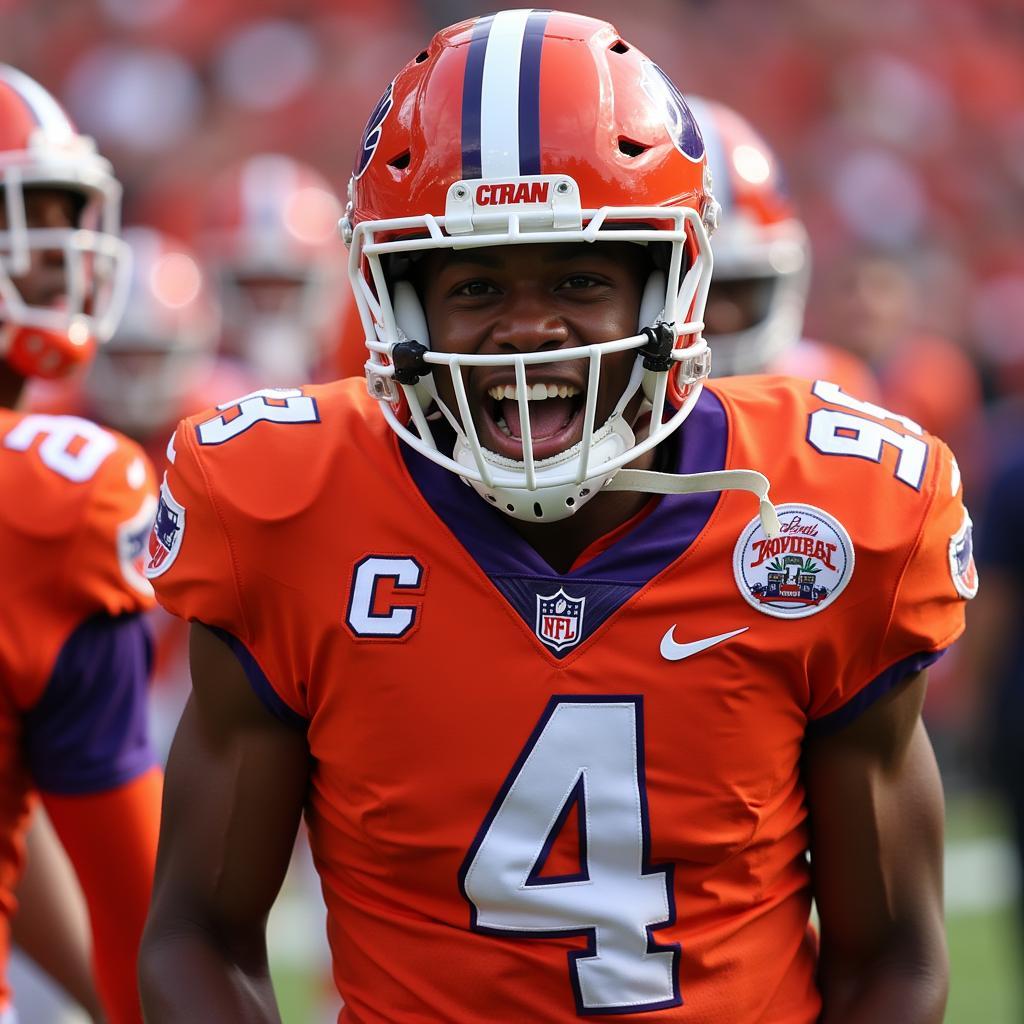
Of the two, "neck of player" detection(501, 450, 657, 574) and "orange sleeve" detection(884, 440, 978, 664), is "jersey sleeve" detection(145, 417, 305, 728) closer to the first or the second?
"neck of player" detection(501, 450, 657, 574)

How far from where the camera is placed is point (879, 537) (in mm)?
1943

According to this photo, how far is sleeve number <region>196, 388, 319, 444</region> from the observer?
6.77 ft

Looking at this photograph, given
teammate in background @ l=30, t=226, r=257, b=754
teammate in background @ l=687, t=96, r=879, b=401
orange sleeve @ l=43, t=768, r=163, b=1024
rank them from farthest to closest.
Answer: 1. teammate in background @ l=30, t=226, r=257, b=754
2. teammate in background @ l=687, t=96, r=879, b=401
3. orange sleeve @ l=43, t=768, r=163, b=1024

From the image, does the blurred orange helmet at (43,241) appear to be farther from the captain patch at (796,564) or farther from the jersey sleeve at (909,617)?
the jersey sleeve at (909,617)

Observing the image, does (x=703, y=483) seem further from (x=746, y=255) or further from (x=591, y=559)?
(x=746, y=255)

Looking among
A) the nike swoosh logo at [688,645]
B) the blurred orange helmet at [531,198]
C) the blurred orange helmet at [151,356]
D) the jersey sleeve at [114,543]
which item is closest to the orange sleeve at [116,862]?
the jersey sleeve at [114,543]

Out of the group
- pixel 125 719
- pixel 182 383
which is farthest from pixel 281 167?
pixel 125 719

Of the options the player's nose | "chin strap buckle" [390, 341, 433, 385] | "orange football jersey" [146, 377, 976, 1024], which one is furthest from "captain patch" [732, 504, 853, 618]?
"chin strap buckle" [390, 341, 433, 385]

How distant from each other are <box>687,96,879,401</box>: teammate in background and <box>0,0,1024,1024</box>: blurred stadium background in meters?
4.28

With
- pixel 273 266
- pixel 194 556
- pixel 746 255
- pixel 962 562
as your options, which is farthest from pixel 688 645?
pixel 273 266

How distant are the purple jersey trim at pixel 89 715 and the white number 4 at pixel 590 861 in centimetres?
76

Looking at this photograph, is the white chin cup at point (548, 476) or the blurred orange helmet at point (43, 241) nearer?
the white chin cup at point (548, 476)

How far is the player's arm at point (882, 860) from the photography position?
6.60 feet

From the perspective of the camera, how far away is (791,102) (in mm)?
12156
